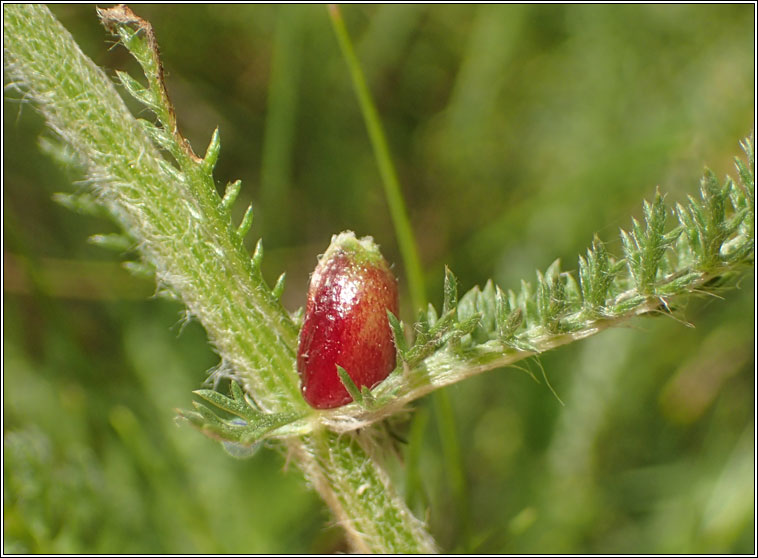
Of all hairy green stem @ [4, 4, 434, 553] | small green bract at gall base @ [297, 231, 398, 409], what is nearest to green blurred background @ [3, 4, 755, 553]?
hairy green stem @ [4, 4, 434, 553]

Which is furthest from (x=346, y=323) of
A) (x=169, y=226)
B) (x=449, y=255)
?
(x=449, y=255)

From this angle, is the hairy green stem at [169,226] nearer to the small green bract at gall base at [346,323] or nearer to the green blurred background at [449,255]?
the small green bract at gall base at [346,323]

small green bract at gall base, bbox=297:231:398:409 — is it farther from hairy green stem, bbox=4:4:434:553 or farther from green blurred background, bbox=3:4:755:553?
green blurred background, bbox=3:4:755:553

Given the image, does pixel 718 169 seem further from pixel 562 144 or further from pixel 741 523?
pixel 741 523

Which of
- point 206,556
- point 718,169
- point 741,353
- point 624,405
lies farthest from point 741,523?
point 206,556

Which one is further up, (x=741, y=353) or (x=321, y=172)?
(x=321, y=172)
